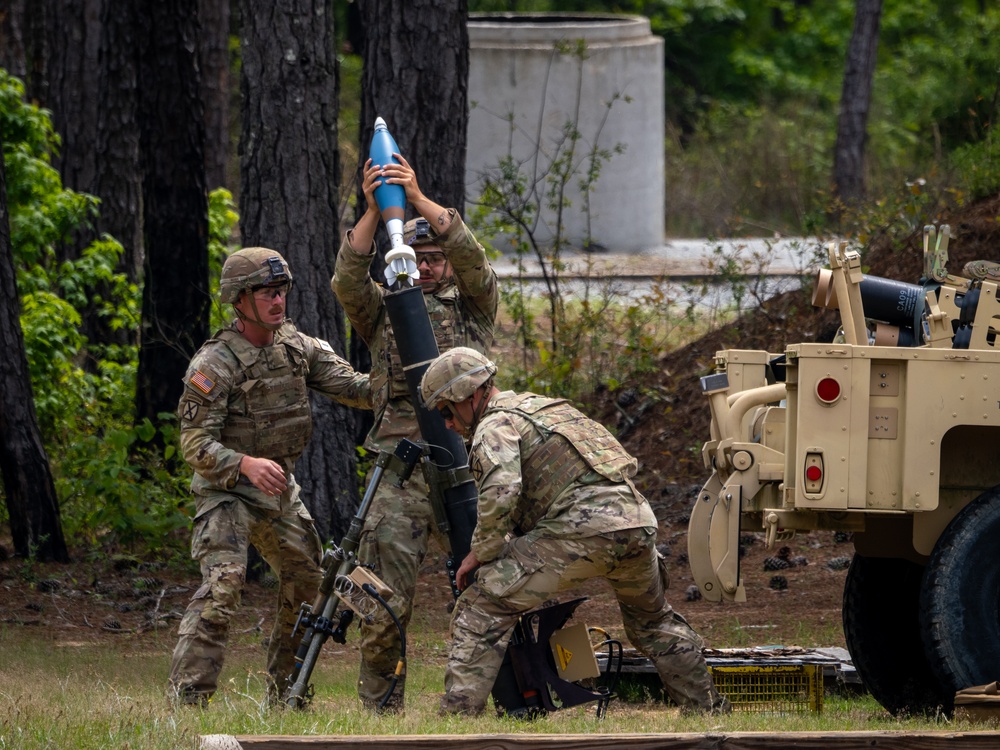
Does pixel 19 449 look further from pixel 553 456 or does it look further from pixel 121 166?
pixel 553 456

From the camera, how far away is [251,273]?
6.54 meters

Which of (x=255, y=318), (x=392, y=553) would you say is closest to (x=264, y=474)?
(x=392, y=553)

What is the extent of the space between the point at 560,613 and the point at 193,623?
4.97 ft

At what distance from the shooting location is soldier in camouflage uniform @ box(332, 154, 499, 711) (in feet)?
20.8

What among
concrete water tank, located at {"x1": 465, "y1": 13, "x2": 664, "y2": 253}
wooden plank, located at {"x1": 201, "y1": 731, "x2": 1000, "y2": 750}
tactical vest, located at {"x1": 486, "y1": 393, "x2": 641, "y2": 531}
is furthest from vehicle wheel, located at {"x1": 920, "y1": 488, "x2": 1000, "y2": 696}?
concrete water tank, located at {"x1": 465, "y1": 13, "x2": 664, "y2": 253}

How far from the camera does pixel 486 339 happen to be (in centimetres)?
701

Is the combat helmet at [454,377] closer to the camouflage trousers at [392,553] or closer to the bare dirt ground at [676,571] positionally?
the camouflage trousers at [392,553]

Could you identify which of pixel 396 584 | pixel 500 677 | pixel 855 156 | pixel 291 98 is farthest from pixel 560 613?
pixel 855 156

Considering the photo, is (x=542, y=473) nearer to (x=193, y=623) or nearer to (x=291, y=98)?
(x=193, y=623)

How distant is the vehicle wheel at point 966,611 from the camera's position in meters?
5.57

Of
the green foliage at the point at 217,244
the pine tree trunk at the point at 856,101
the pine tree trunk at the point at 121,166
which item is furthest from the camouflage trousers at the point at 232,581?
the pine tree trunk at the point at 856,101

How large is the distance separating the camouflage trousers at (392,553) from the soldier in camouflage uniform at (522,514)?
0.49 metres

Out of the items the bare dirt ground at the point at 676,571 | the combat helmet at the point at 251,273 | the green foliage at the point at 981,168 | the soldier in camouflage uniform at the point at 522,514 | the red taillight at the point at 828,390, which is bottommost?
the bare dirt ground at the point at 676,571

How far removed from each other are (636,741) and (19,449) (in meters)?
6.67
